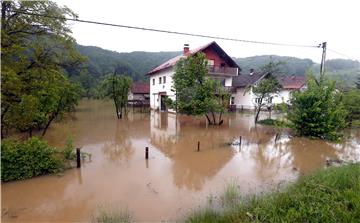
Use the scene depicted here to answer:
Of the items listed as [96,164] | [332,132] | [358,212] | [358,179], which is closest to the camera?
[358,212]

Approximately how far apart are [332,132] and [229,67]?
54.3 ft

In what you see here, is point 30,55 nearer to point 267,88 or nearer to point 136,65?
point 267,88

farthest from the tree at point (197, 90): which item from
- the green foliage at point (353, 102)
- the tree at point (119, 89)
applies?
the green foliage at point (353, 102)

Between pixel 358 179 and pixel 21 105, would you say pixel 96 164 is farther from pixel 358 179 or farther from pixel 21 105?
pixel 358 179

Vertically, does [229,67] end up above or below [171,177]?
above

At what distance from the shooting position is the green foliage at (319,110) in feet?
43.0

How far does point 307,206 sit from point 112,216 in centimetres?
410

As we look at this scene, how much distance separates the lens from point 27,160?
24.5ft

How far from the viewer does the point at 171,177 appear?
802 centimetres

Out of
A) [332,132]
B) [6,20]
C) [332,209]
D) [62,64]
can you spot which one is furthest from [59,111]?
[332,132]

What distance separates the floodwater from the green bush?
28 centimetres

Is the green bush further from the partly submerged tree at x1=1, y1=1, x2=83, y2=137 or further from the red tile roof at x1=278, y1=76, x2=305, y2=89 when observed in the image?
the red tile roof at x1=278, y1=76, x2=305, y2=89

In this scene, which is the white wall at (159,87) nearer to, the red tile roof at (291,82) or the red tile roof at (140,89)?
the red tile roof at (140,89)

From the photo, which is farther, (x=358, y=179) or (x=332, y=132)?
(x=332, y=132)
